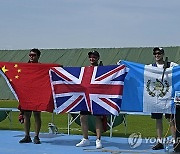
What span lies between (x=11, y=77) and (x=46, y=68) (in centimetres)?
79

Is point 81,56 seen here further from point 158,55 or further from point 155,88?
point 158,55

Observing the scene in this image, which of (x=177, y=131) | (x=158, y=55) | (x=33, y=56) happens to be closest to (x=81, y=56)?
(x=33, y=56)

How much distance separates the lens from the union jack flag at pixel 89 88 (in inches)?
294

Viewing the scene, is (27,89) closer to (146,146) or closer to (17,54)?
(146,146)

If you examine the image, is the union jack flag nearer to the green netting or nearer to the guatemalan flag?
the guatemalan flag

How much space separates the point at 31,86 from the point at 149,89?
2.26 m

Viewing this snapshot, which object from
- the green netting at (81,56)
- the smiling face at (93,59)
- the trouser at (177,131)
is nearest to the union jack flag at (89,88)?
the smiling face at (93,59)

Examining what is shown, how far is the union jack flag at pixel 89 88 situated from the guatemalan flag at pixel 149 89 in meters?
0.34

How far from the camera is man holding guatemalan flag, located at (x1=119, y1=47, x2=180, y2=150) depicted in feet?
23.8

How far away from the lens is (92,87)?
7.62 meters

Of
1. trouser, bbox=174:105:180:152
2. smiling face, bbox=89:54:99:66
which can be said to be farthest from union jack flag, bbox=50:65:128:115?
trouser, bbox=174:105:180:152

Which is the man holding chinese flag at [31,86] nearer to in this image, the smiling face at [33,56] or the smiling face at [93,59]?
the smiling face at [33,56]

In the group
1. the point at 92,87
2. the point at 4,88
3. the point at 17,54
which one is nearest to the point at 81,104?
the point at 92,87

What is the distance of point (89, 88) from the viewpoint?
7.64 m
